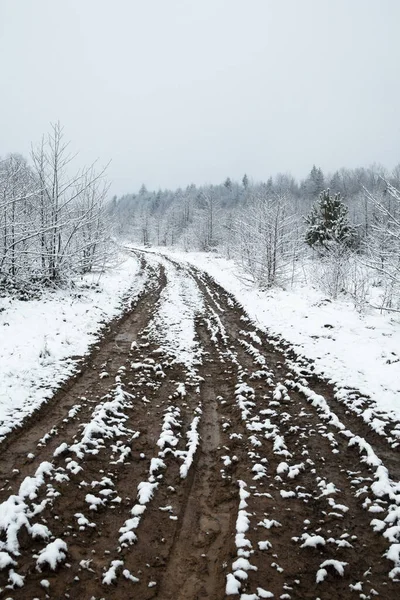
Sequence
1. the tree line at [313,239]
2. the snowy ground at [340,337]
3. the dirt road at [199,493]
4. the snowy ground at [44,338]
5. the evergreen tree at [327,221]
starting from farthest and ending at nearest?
the evergreen tree at [327,221] → the tree line at [313,239] → the snowy ground at [340,337] → the snowy ground at [44,338] → the dirt road at [199,493]

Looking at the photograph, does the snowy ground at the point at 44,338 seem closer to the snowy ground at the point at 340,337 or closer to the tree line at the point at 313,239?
the snowy ground at the point at 340,337

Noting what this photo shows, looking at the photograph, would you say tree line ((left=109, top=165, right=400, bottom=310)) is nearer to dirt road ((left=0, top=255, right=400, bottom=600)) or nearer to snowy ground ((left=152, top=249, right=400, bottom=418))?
snowy ground ((left=152, top=249, right=400, bottom=418))

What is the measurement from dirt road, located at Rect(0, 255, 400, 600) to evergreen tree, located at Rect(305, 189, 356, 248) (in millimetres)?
26656

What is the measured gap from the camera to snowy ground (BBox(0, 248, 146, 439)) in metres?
7.01

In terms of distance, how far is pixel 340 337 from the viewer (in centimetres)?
1095

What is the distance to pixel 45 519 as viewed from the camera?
4137 millimetres

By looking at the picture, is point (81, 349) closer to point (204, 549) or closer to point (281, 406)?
point (281, 406)

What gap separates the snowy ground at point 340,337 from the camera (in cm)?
794

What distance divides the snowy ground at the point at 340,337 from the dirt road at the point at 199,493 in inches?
36.0

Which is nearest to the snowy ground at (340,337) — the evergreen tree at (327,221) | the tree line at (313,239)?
the tree line at (313,239)

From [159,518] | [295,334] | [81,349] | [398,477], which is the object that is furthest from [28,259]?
[398,477]

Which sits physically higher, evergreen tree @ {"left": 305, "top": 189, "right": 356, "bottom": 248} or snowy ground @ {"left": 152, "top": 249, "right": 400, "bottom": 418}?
evergreen tree @ {"left": 305, "top": 189, "right": 356, "bottom": 248}

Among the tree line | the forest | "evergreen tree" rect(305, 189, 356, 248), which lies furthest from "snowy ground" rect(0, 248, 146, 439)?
"evergreen tree" rect(305, 189, 356, 248)

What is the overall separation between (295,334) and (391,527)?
25.1 feet
